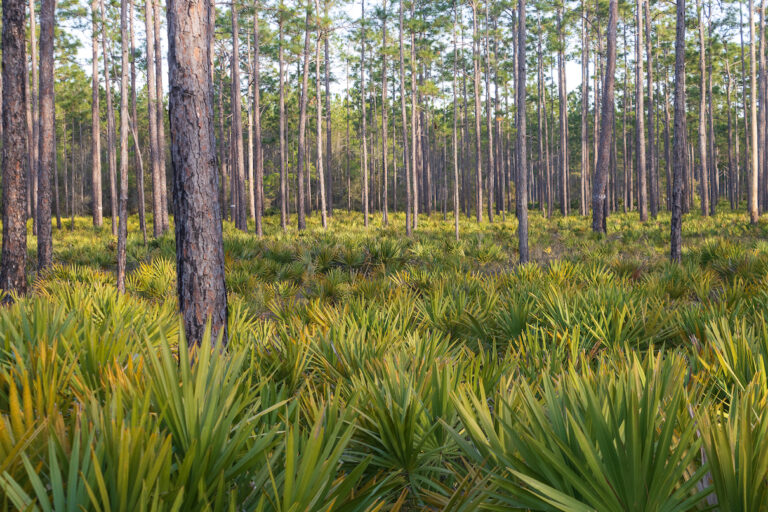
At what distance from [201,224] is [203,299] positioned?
0.72m

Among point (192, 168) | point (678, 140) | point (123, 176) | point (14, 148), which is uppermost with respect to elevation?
point (678, 140)

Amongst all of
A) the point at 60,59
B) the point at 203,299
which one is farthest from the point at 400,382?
the point at 60,59

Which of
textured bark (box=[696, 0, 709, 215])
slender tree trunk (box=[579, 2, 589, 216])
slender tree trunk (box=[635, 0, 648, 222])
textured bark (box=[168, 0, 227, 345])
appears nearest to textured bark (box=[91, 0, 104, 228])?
textured bark (box=[168, 0, 227, 345])

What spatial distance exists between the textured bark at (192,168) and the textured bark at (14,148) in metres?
5.52

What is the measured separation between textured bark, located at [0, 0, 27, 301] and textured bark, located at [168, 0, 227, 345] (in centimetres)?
552

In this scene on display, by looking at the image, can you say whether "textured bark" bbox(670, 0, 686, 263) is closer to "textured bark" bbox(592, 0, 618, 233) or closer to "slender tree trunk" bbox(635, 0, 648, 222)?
"textured bark" bbox(592, 0, 618, 233)

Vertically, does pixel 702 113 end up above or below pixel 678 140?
above

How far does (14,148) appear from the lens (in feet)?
27.7

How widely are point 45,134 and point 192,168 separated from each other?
9.25m

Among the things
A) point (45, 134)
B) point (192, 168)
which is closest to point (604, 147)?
point (192, 168)

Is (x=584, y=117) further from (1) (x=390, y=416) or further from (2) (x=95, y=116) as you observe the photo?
(1) (x=390, y=416)

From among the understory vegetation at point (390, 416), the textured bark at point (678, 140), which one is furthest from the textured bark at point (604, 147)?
the understory vegetation at point (390, 416)

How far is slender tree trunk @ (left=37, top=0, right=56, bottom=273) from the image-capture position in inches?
422

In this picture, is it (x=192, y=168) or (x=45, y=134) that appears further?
(x=45, y=134)
